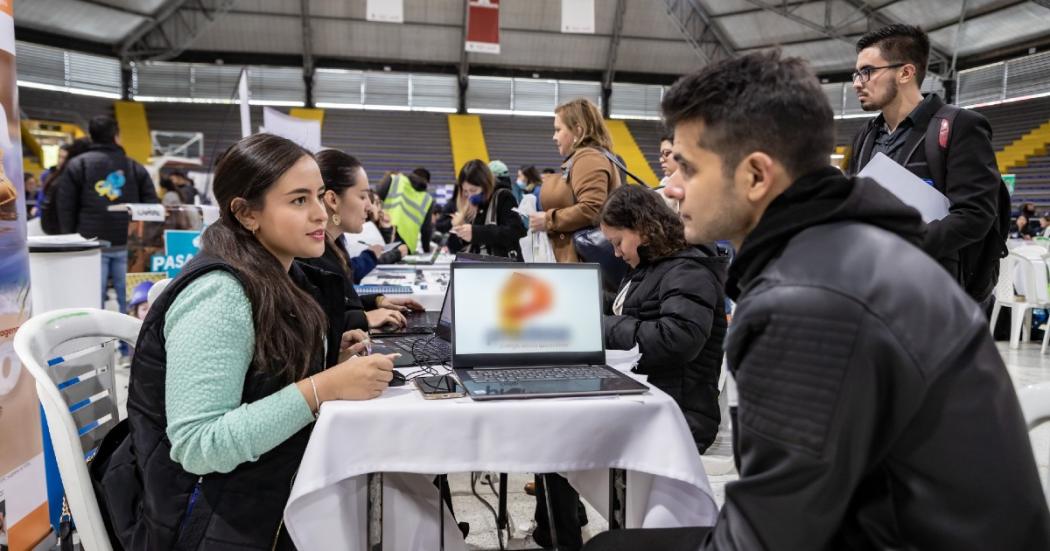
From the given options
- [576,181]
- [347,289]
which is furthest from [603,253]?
[347,289]

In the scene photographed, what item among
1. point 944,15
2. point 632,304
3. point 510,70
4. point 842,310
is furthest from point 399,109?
point 842,310

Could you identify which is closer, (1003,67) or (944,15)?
→ (944,15)

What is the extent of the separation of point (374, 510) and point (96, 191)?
4.20m

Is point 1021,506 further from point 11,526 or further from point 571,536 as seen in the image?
point 11,526

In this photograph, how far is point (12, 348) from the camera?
1.64 meters

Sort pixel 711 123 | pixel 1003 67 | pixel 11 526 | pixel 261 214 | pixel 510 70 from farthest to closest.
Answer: pixel 510 70 → pixel 1003 67 → pixel 11 526 → pixel 261 214 → pixel 711 123

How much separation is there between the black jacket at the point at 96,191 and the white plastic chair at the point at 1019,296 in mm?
6804

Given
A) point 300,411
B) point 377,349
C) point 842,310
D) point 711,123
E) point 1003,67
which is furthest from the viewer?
point 1003,67

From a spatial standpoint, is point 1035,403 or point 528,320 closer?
point 1035,403

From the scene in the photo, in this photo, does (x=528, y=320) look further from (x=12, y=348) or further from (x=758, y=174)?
(x=12, y=348)

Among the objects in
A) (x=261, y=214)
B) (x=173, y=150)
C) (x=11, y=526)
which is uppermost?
(x=173, y=150)

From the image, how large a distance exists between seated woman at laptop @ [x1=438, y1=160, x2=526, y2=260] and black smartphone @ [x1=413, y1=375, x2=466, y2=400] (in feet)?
6.31

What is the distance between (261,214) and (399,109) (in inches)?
718

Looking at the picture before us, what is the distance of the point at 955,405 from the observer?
2.29 ft
